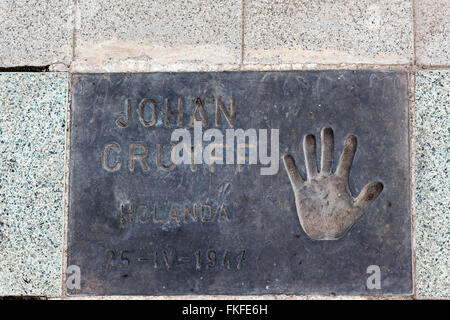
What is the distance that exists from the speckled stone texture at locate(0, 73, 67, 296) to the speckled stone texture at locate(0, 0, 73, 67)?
0.35 ft

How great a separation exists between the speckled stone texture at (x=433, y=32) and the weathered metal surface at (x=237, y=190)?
19cm

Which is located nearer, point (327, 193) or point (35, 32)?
point (327, 193)

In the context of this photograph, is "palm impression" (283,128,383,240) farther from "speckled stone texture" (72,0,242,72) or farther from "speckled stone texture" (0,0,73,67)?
"speckled stone texture" (0,0,73,67)

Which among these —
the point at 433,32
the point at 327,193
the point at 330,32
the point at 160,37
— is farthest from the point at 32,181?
the point at 433,32

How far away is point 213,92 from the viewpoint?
89.5 inches

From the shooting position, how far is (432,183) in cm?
220

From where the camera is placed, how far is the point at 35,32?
2.33m

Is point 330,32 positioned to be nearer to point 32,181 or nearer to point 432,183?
point 432,183

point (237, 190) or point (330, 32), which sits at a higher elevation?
point (330, 32)

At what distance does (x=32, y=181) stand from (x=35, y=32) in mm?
848

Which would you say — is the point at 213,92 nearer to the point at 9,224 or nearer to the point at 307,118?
the point at 307,118

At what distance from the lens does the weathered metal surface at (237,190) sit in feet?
7.20

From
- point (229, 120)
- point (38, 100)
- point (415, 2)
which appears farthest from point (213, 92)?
point (415, 2)

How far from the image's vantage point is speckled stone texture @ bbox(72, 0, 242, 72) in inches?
90.0
